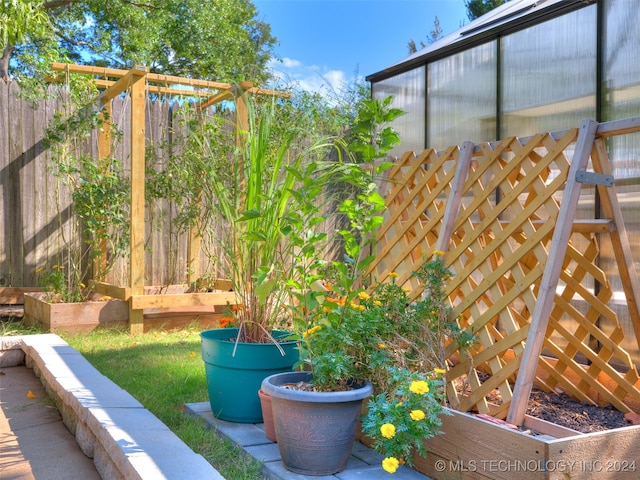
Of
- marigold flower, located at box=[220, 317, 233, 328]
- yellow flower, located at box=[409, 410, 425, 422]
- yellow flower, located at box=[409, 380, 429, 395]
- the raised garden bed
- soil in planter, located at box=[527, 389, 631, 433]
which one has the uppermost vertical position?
marigold flower, located at box=[220, 317, 233, 328]

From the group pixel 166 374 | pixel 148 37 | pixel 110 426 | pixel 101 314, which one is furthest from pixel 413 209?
pixel 148 37

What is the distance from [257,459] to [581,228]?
5.32 ft

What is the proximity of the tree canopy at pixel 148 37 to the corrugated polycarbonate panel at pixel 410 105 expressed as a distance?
17.9 feet

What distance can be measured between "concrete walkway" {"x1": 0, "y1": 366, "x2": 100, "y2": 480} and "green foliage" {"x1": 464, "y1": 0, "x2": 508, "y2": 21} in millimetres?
16356

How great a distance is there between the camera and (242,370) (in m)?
2.53

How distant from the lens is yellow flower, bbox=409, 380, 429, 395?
1869 millimetres

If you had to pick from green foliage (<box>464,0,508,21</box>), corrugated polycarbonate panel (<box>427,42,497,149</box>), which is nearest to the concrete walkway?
corrugated polycarbonate panel (<box>427,42,497,149</box>)

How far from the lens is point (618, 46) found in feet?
10.7

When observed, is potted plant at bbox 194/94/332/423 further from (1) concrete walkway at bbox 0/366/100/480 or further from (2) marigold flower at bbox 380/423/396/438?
(2) marigold flower at bbox 380/423/396/438

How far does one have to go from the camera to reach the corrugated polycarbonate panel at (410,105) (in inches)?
179

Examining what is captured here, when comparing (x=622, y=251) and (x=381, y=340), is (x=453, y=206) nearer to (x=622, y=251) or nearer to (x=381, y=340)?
(x=622, y=251)

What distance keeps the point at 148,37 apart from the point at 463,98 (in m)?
8.16

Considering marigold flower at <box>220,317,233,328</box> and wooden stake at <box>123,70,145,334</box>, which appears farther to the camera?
wooden stake at <box>123,70,145,334</box>

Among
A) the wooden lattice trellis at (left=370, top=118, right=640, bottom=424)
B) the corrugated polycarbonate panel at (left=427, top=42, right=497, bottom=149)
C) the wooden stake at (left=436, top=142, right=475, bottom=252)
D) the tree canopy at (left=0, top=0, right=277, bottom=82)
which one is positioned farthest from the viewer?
the tree canopy at (left=0, top=0, right=277, bottom=82)
